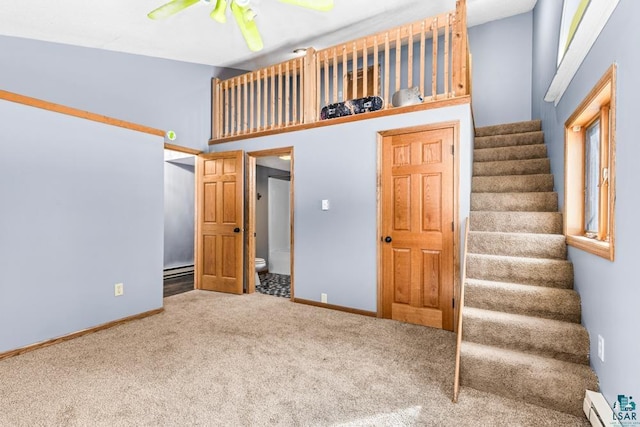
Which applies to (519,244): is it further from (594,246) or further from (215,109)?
(215,109)

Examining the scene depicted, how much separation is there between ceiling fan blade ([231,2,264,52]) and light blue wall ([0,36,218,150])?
1.94 m

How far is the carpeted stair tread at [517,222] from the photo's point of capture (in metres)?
2.86

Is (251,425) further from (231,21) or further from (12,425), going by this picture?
(231,21)

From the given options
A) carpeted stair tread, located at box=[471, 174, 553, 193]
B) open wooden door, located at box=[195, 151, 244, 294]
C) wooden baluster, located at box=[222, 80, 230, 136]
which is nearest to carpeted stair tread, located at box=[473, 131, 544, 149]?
carpeted stair tread, located at box=[471, 174, 553, 193]

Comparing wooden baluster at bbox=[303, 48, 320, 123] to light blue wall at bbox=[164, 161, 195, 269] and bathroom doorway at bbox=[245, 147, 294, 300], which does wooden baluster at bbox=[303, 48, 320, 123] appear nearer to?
bathroom doorway at bbox=[245, 147, 294, 300]

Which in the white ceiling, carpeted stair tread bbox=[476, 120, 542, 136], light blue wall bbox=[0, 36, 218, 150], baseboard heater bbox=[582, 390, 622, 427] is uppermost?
the white ceiling

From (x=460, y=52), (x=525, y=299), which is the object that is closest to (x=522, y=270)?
(x=525, y=299)

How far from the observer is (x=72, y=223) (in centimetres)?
289

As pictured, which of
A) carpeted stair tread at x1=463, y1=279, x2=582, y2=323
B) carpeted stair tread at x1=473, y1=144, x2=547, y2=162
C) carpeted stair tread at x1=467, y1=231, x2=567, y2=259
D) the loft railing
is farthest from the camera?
carpeted stair tread at x1=473, y1=144, x2=547, y2=162

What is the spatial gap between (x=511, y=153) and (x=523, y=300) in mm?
2203

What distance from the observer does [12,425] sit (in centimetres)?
171

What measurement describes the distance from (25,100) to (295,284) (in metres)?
3.09

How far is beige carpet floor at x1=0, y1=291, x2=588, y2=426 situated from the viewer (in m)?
1.78

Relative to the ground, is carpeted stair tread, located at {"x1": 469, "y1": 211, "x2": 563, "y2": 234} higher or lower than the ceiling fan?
lower
